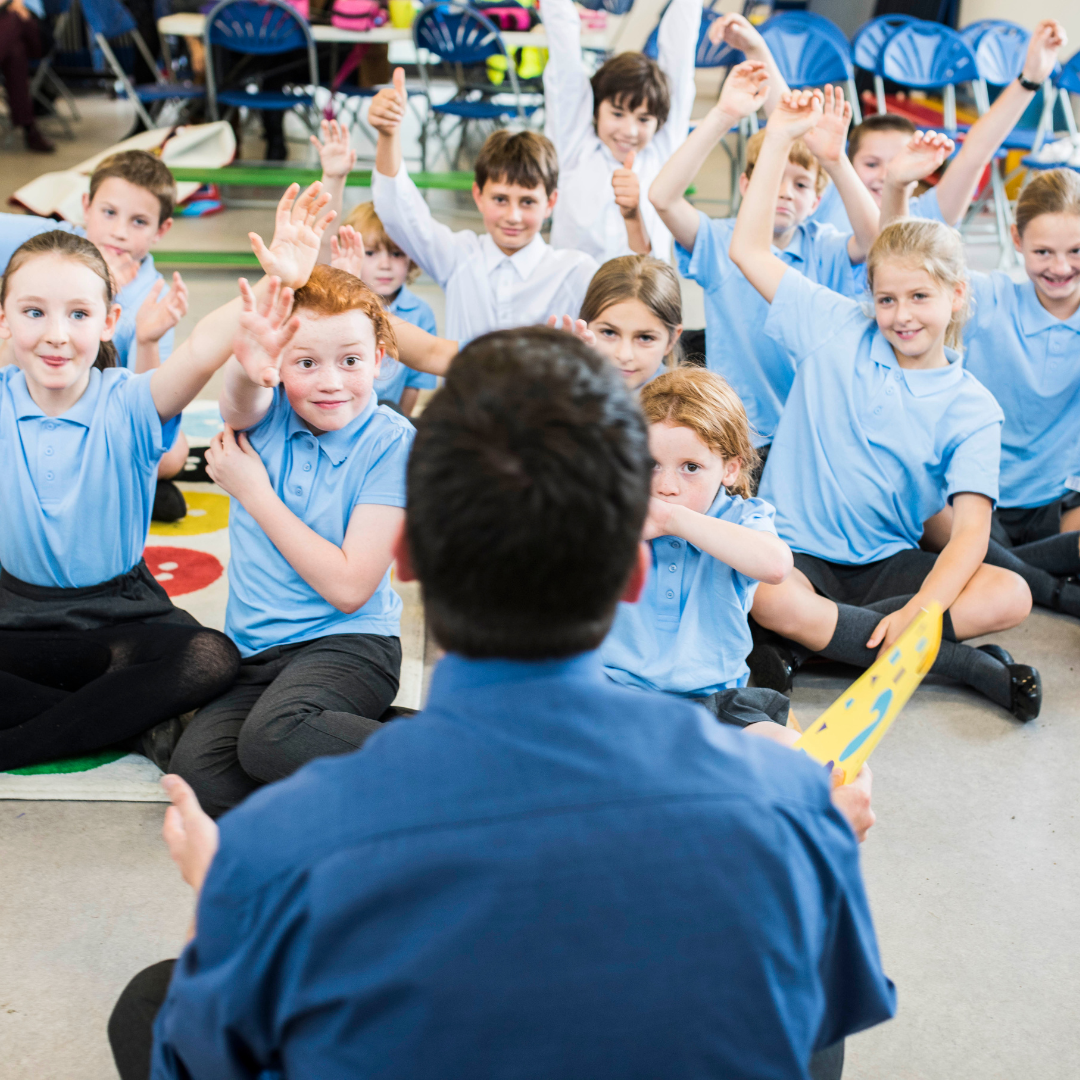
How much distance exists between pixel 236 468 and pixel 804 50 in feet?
A: 14.2

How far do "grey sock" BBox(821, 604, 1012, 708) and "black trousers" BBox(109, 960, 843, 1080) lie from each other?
108cm

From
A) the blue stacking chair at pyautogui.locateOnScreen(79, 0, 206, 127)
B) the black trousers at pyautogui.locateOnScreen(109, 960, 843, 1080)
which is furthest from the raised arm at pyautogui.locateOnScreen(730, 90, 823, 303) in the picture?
the blue stacking chair at pyautogui.locateOnScreen(79, 0, 206, 127)

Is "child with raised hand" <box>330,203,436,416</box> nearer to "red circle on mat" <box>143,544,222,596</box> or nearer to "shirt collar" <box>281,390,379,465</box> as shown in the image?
"red circle on mat" <box>143,544,222,596</box>

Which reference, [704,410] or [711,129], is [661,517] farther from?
[711,129]

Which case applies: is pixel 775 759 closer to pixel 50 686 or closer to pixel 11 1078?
pixel 11 1078

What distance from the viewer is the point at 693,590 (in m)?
1.63

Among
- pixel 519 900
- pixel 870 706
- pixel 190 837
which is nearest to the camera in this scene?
pixel 519 900

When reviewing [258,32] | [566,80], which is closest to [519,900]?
[566,80]

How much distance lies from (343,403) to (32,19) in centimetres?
635

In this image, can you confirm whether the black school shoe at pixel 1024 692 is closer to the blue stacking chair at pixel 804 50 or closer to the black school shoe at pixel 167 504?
the black school shoe at pixel 167 504

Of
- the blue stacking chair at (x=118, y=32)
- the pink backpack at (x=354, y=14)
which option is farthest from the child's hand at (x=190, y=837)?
the pink backpack at (x=354, y=14)

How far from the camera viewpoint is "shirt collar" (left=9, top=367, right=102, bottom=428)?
1.68 meters

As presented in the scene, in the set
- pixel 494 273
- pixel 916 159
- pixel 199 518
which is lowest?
pixel 199 518

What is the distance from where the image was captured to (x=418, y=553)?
2.10ft
